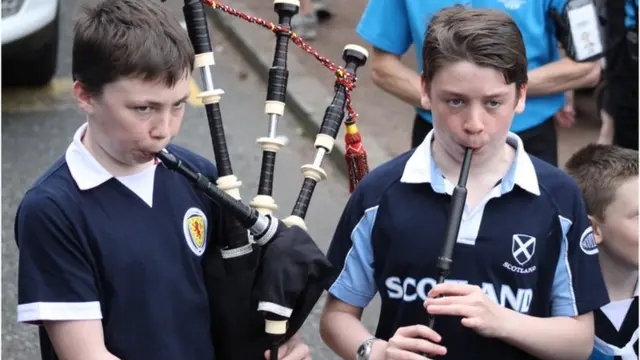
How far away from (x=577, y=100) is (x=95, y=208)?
19.8 feet

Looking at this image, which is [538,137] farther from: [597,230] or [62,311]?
[62,311]

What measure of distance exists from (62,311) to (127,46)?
23.0 inches

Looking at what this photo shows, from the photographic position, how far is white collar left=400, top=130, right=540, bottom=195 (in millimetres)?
2611

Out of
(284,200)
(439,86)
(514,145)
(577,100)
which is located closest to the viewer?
(439,86)

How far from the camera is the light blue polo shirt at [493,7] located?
356 centimetres

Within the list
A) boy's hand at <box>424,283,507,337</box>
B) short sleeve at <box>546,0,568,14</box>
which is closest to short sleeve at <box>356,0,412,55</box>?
short sleeve at <box>546,0,568,14</box>

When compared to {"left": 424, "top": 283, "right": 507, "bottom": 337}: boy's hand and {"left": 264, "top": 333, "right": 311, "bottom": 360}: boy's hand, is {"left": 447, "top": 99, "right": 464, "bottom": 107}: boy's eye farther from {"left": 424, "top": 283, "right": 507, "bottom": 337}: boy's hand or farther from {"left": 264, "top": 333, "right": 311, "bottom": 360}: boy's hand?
{"left": 264, "top": 333, "right": 311, "bottom": 360}: boy's hand

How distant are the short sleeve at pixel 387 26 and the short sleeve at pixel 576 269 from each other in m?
1.32

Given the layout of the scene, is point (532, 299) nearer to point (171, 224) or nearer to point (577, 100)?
point (171, 224)

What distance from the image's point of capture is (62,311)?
92.8 inches

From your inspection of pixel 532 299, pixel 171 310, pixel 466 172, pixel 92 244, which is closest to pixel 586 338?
pixel 532 299

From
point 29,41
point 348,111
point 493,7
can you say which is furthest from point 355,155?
point 29,41

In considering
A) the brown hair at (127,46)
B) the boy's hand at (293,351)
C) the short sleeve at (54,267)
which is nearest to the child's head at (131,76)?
the brown hair at (127,46)

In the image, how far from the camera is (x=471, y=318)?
95.0 inches
